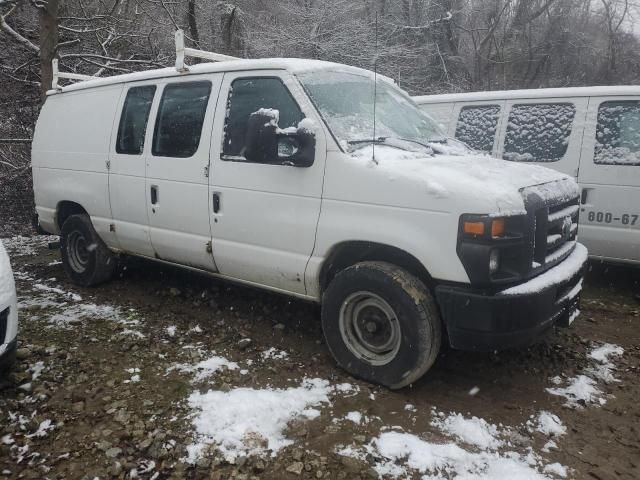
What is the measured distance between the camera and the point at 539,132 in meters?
5.36

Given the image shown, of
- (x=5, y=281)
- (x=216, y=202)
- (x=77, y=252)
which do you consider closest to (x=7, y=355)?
(x=5, y=281)

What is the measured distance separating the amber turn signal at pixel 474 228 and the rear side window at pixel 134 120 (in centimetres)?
312

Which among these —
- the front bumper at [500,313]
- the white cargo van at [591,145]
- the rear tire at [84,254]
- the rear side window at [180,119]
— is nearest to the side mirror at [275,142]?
the rear side window at [180,119]

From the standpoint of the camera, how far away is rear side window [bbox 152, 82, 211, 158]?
13.6ft

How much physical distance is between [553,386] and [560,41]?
2198cm

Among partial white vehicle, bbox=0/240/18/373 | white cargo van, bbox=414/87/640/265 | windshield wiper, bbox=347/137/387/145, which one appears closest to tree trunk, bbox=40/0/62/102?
partial white vehicle, bbox=0/240/18/373

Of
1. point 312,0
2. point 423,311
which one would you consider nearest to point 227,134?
point 423,311

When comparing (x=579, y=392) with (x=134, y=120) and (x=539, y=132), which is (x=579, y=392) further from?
(x=134, y=120)

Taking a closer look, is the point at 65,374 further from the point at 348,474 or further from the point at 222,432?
the point at 348,474

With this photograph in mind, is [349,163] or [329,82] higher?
[329,82]

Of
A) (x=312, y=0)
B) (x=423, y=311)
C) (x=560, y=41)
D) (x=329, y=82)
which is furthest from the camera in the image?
(x=560, y=41)

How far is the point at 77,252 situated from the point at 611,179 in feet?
18.5

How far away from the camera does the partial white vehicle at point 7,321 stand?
3.15m

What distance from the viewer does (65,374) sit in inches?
140
